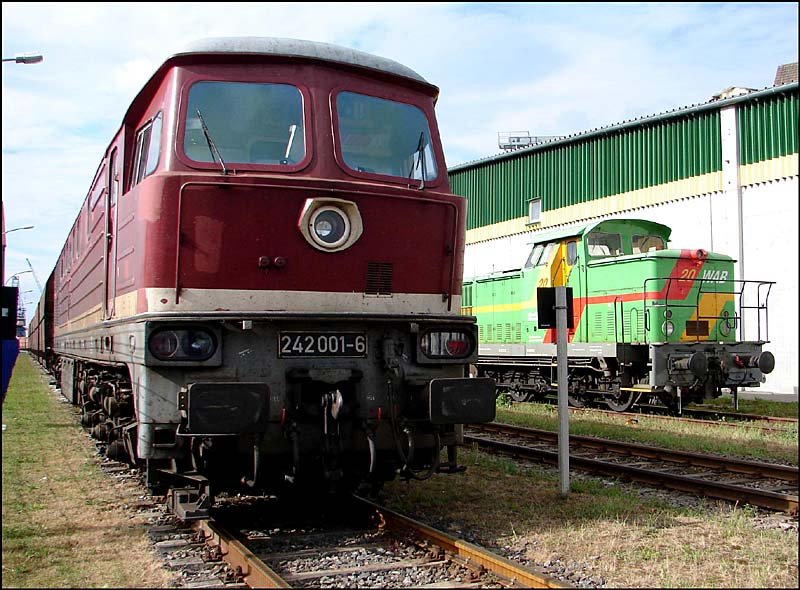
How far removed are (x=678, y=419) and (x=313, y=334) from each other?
9509 mm

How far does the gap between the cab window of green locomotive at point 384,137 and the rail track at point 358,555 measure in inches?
106

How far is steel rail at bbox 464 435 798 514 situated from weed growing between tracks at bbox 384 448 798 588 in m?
0.23

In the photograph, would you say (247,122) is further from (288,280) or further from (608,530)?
(608,530)

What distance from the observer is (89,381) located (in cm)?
923

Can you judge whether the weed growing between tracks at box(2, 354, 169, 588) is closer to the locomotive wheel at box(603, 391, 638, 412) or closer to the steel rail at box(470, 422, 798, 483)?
the steel rail at box(470, 422, 798, 483)

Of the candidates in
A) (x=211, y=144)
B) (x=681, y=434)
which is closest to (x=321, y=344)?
(x=211, y=144)

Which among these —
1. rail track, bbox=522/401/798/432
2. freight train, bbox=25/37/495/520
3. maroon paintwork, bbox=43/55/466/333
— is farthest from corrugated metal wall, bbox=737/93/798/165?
freight train, bbox=25/37/495/520

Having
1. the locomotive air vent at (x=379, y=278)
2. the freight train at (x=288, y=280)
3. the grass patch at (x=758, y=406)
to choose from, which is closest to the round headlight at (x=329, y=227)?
the freight train at (x=288, y=280)

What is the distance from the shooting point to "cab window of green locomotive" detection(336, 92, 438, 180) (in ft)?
19.4

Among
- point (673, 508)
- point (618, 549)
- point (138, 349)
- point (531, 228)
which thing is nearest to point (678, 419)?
point (673, 508)

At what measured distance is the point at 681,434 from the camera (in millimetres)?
11352

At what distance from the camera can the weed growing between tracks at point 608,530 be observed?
487 cm

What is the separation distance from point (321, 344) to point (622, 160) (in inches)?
746

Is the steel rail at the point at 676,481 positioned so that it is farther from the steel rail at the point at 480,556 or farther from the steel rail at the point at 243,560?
the steel rail at the point at 243,560
